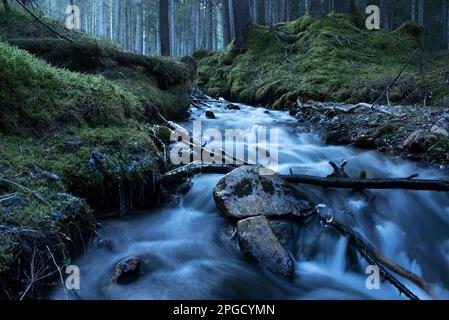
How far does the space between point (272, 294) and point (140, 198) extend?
1.91 meters

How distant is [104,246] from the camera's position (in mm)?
3758

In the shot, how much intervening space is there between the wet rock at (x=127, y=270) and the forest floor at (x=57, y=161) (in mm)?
409

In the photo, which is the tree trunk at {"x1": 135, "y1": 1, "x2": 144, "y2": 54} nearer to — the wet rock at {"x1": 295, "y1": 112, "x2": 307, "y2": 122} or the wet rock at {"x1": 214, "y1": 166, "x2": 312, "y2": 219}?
the wet rock at {"x1": 295, "y1": 112, "x2": 307, "y2": 122}

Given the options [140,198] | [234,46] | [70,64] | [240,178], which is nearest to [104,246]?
[140,198]

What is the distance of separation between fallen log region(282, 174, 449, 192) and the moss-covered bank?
186 inches

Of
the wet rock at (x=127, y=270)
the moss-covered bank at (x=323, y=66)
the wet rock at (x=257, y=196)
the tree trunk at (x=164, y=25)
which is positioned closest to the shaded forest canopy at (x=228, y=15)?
the tree trunk at (x=164, y=25)

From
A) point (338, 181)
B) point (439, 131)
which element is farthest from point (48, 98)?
point (439, 131)

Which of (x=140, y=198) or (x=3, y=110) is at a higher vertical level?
(x=3, y=110)

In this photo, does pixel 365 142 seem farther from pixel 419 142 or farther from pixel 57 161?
pixel 57 161

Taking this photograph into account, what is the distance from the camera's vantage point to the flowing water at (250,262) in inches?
135

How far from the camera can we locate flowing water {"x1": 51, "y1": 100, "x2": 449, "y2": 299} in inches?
135

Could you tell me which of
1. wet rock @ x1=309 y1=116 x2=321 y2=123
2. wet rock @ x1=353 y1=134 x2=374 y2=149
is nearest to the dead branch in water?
wet rock @ x1=353 y1=134 x2=374 y2=149

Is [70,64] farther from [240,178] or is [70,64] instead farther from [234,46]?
[234,46]

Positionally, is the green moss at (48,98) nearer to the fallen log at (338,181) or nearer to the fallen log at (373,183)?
the fallen log at (338,181)
